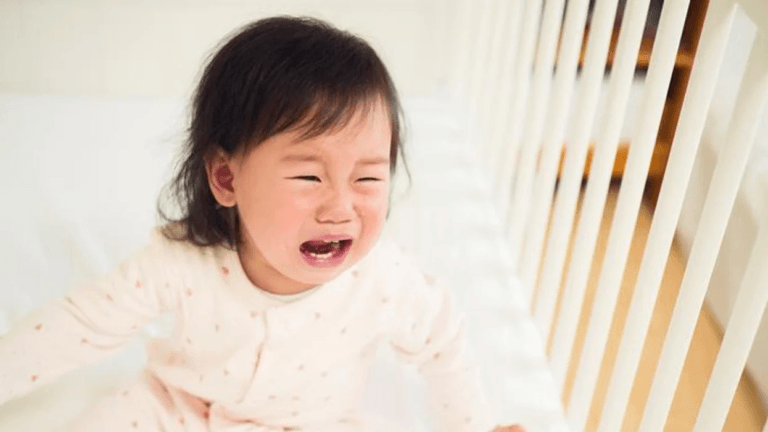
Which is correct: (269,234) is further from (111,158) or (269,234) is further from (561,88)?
(111,158)

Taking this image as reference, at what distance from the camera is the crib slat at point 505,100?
1.23 metres

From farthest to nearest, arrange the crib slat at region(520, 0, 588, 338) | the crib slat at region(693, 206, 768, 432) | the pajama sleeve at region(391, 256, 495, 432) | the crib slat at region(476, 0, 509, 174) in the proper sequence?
1. the crib slat at region(476, 0, 509, 174)
2. the crib slat at region(520, 0, 588, 338)
3. the pajama sleeve at region(391, 256, 495, 432)
4. the crib slat at region(693, 206, 768, 432)

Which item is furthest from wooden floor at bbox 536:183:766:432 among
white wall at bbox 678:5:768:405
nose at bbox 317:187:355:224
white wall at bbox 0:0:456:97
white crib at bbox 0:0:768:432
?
nose at bbox 317:187:355:224

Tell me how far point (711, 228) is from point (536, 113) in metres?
0.48

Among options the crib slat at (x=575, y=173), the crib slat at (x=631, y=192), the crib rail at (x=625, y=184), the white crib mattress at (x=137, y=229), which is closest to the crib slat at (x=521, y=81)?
the crib rail at (x=625, y=184)

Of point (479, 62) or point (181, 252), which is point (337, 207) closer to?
point (181, 252)

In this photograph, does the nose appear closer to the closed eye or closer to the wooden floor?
the closed eye

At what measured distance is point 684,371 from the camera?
1.54 m

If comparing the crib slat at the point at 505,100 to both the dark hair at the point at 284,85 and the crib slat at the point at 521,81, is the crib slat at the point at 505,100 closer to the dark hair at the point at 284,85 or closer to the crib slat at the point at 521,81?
the crib slat at the point at 521,81

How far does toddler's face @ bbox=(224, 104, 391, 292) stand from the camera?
0.70 meters

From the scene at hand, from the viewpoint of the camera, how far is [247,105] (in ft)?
2.30

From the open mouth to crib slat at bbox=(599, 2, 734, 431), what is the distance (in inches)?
10.7

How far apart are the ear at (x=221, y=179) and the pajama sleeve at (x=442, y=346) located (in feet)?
0.64

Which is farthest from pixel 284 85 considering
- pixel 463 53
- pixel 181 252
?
pixel 463 53
